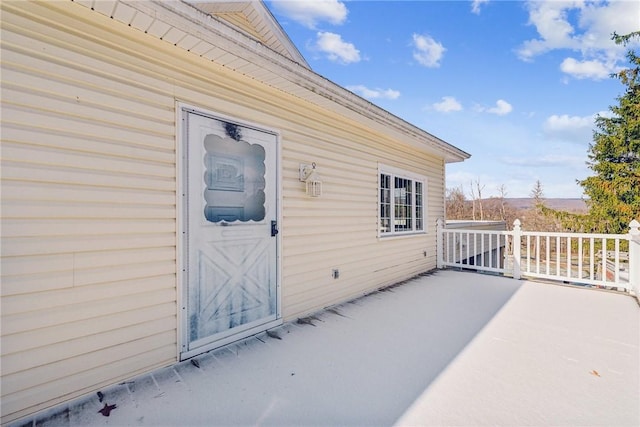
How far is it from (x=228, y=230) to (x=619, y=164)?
14.4 m

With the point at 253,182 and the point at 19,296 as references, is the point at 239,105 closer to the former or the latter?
the point at 253,182

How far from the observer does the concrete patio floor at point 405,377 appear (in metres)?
1.84

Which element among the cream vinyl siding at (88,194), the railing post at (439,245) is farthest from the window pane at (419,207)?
the cream vinyl siding at (88,194)

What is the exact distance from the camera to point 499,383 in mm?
2219

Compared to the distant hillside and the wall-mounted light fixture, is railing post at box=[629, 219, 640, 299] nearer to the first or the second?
the wall-mounted light fixture

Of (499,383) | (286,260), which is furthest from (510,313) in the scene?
(286,260)

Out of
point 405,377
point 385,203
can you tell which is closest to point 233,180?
point 405,377

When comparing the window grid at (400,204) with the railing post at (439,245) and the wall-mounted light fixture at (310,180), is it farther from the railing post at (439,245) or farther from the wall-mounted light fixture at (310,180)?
the wall-mounted light fixture at (310,180)

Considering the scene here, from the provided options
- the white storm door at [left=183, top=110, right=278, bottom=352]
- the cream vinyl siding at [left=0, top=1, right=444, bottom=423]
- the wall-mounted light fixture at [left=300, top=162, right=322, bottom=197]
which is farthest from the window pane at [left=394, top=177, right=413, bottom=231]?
the cream vinyl siding at [left=0, top=1, right=444, bottom=423]

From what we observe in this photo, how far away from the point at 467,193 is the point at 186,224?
28.3 m

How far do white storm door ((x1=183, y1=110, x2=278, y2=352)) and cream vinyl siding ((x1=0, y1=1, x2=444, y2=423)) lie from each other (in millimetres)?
163

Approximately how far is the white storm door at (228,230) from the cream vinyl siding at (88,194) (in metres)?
0.16

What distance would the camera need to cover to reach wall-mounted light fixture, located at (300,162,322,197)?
369cm

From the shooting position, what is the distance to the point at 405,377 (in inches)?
90.1
